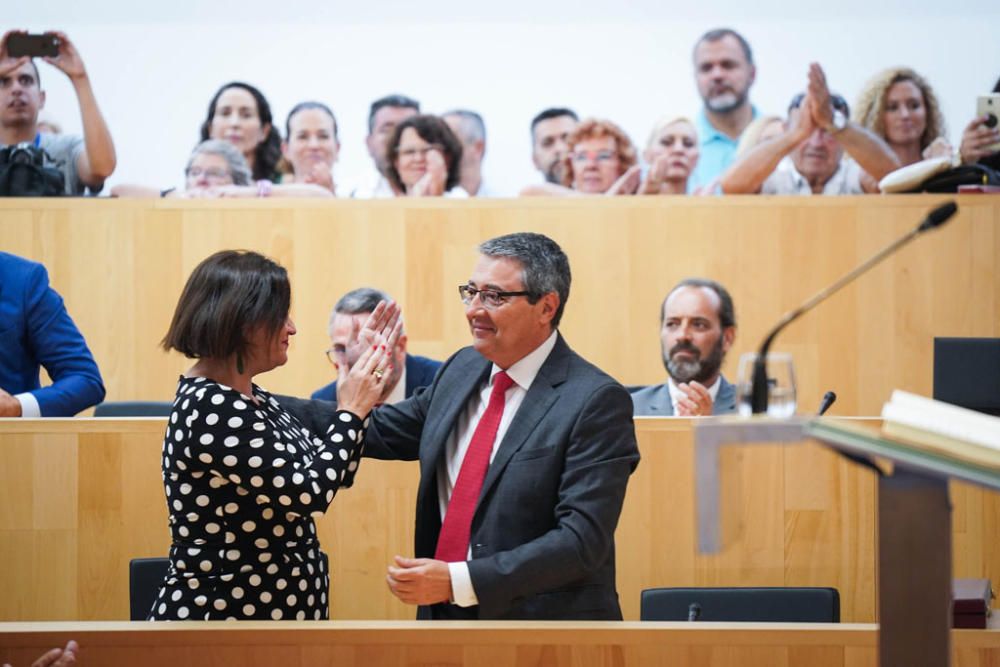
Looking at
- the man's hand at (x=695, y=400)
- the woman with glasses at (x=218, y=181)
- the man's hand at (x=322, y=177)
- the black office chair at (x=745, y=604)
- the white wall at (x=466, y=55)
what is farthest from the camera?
the white wall at (x=466, y=55)

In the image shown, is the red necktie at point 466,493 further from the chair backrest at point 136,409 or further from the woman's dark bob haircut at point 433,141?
the woman's dark bob haircut at point 433,141

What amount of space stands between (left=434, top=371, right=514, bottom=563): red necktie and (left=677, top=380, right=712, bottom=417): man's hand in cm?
122

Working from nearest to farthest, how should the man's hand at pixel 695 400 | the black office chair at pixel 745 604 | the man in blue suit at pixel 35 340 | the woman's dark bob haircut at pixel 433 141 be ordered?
the black office chair at pixel 745 604 → the man in blue suit at pixel 35 340 → the man's hand at pixel 695 400 → the woman's dark bob haircut at pixel 433 141

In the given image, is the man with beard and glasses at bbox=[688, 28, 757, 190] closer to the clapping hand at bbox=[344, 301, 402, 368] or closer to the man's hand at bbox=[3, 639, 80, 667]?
the clapping hand at bbox=[344, 301, 402, 368]

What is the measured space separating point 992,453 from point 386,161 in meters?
3.76

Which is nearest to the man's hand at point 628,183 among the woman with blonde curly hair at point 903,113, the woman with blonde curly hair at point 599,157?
the woman with blonde curly hair at point 599,157

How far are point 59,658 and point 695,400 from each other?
1.97 meters

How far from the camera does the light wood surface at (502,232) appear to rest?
430cm

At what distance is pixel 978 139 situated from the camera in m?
4.49

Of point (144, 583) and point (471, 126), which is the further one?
point (471, 126)

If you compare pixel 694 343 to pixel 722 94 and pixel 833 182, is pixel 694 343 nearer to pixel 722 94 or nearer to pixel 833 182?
pixel 833 182

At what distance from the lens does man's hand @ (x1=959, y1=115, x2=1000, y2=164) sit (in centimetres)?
447

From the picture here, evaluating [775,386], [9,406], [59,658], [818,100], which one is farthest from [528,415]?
[818,100]

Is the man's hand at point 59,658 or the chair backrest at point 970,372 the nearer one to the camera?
the man's hand at point 59,658
